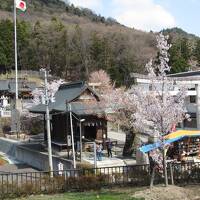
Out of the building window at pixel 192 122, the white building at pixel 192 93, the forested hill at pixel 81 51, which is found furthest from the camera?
the forested hill at pixel 81 51

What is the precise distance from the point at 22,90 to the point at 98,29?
39.0 m

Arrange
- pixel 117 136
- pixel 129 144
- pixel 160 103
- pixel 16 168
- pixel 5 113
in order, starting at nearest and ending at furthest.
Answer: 1. pixel 160 103
2. pixel 129 144
3. pixel 16 168
4. pixel 117 136
5. pixel 5 113

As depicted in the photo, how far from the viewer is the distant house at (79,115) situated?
29531mm

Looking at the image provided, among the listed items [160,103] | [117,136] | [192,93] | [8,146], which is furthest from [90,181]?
[192,93]

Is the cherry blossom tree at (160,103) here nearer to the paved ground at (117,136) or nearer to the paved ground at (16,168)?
the paved ground at (16,168)

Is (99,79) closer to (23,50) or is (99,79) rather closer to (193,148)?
(23,50)

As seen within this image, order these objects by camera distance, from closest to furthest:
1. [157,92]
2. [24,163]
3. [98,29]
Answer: [157,92] → [24,163] → [98,29]

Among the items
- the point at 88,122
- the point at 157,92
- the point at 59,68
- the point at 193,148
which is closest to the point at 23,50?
the point at 59,68

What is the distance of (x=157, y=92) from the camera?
14.4 meters

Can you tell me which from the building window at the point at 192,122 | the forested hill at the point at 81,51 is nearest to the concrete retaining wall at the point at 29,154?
the building window at the point at 192,122

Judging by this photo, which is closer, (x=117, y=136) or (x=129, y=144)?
(x=129, y=144)

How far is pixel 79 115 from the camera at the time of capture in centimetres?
2897

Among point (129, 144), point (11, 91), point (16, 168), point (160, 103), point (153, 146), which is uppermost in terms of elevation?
point (11, 91)

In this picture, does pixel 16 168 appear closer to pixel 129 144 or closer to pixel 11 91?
pixel 129 144
